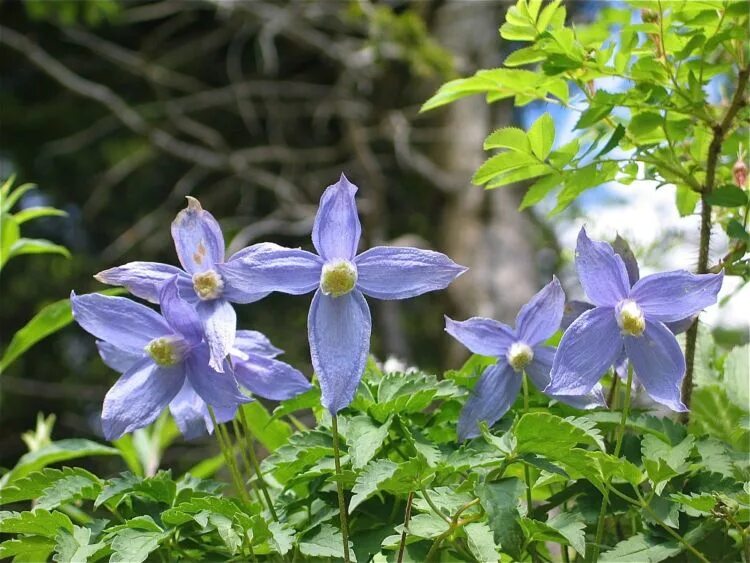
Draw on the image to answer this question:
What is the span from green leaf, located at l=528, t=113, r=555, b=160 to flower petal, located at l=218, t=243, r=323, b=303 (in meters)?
0.21

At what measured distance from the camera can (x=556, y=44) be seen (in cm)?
66

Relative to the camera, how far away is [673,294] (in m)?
0.55

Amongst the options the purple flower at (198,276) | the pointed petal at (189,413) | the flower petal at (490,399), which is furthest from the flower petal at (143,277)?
the flower petal at (490,399)

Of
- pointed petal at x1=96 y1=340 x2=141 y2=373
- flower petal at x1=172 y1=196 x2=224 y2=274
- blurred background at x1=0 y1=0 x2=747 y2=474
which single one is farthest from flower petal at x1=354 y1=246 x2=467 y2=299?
blurred background at x1=0 y1=0 x2=747 y2=474

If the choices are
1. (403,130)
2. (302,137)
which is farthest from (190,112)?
(403,130)

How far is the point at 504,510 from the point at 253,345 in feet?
0.75

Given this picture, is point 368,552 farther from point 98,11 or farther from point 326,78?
point 326,78

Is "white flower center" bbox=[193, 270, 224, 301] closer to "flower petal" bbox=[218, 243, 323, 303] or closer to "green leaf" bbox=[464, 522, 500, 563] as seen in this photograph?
"flower petal" bbox=[218, 243, 323, 303]

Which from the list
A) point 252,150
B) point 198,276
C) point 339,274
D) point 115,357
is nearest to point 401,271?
point 339,274

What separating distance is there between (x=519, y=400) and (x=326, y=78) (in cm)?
432

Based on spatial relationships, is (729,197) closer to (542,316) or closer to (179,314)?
(542,316)

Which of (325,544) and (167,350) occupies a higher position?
(167,350)

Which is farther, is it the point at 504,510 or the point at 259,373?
the point at 259,373

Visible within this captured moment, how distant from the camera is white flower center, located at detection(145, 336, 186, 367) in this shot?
22.0 inches
